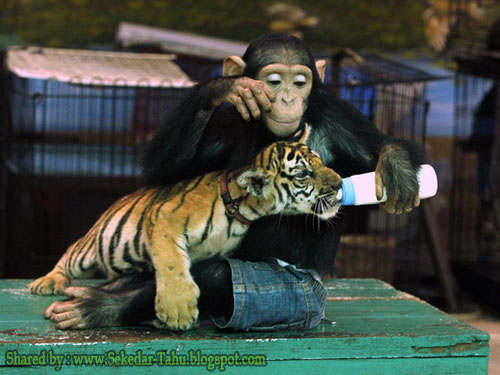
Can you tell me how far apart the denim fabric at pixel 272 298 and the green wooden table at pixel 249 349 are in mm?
36

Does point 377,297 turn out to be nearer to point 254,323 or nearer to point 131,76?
point 254,323

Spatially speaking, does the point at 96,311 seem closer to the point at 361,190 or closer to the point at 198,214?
the point at 198,214

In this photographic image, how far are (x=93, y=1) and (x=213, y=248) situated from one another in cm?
502

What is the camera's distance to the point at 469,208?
5.92 m

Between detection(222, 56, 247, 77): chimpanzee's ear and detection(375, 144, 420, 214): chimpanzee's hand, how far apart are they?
19.0 inches

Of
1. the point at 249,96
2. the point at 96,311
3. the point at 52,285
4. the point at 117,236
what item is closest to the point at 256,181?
the point at 249,96

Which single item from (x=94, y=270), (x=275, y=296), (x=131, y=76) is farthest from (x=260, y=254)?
(x=131, y=76)

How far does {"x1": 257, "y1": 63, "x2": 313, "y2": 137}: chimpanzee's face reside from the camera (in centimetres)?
188

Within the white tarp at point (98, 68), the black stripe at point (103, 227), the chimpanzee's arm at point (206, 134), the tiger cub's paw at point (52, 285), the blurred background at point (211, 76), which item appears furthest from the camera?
the blurred background at point (211, 76)

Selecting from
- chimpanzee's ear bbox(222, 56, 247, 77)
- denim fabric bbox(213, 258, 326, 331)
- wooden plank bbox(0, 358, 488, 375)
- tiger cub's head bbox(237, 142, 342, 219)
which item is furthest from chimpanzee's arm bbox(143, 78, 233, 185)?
wooden plank bbox(0, 358, 488, 375)

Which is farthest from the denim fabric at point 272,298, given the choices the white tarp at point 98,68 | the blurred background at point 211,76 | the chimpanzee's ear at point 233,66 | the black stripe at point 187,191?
the white tarp at point 98,68

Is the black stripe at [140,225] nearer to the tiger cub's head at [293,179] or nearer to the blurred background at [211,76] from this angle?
the tiger cub's head at [293,179]

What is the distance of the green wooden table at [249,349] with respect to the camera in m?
1.74

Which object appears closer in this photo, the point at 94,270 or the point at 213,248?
the point at 213,248
